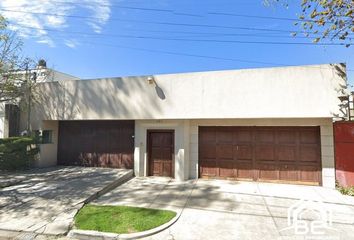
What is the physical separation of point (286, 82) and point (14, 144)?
Result: 12.0 m

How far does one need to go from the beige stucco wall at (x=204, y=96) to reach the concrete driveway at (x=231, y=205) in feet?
9.11

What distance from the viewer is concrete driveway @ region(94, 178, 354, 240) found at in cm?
581

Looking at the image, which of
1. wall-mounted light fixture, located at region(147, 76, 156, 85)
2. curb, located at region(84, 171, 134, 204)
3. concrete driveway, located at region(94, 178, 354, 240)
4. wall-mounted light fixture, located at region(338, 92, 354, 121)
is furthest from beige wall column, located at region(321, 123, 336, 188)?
curb, located at region(84, 171, 134, 204)

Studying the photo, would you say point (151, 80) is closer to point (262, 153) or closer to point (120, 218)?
point (262, 153)

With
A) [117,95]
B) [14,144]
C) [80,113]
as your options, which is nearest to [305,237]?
[117,95]

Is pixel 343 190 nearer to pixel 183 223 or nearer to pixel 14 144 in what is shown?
pixel 183 223

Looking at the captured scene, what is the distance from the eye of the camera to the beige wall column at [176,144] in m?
10.6

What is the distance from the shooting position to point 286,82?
9094 millimetres

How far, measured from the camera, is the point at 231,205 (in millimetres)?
7539

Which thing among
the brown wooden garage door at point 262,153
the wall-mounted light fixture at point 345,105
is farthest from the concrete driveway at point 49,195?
the wall-mounted light fixture at point 345,105

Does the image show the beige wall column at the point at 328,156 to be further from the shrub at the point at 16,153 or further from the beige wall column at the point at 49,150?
the shrub at the point at 16,153

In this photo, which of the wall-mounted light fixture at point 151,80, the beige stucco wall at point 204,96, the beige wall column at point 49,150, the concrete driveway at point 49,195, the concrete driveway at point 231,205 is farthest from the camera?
the beige wall column at point 49,150

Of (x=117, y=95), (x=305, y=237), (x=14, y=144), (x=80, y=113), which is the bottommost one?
(x=305, y=237)

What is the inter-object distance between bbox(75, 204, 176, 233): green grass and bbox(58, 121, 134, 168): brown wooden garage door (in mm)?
4831
